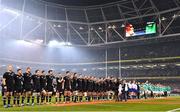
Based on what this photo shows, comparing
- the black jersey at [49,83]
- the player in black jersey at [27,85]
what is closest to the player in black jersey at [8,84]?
the player in black jersey at [27,85]

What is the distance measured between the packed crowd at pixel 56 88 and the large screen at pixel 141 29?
1504cm

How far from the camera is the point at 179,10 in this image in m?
44.7

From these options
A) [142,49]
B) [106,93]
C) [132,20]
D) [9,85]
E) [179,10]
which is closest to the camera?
[9,85]

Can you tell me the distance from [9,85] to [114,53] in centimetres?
4173

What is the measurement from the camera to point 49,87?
61.7ft

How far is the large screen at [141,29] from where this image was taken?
4422cm

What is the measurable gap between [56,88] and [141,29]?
27722 mm

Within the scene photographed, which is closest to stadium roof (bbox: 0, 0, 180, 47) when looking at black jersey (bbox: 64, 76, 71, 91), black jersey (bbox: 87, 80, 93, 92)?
black jersey (bbox: 87, 80, 93, 92)

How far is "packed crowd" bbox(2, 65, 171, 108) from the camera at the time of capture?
52.3 ft

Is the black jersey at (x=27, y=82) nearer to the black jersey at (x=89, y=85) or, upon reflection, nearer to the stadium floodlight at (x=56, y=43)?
the black jersey at (x=89, y=85)

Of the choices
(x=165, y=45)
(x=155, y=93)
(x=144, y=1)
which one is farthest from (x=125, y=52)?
(x=155, y=93)

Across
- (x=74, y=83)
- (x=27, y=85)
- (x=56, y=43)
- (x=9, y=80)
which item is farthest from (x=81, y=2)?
(x=9, y=80)

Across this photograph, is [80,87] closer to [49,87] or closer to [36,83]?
[49,87]

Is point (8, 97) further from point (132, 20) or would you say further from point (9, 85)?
point (132, 20)
